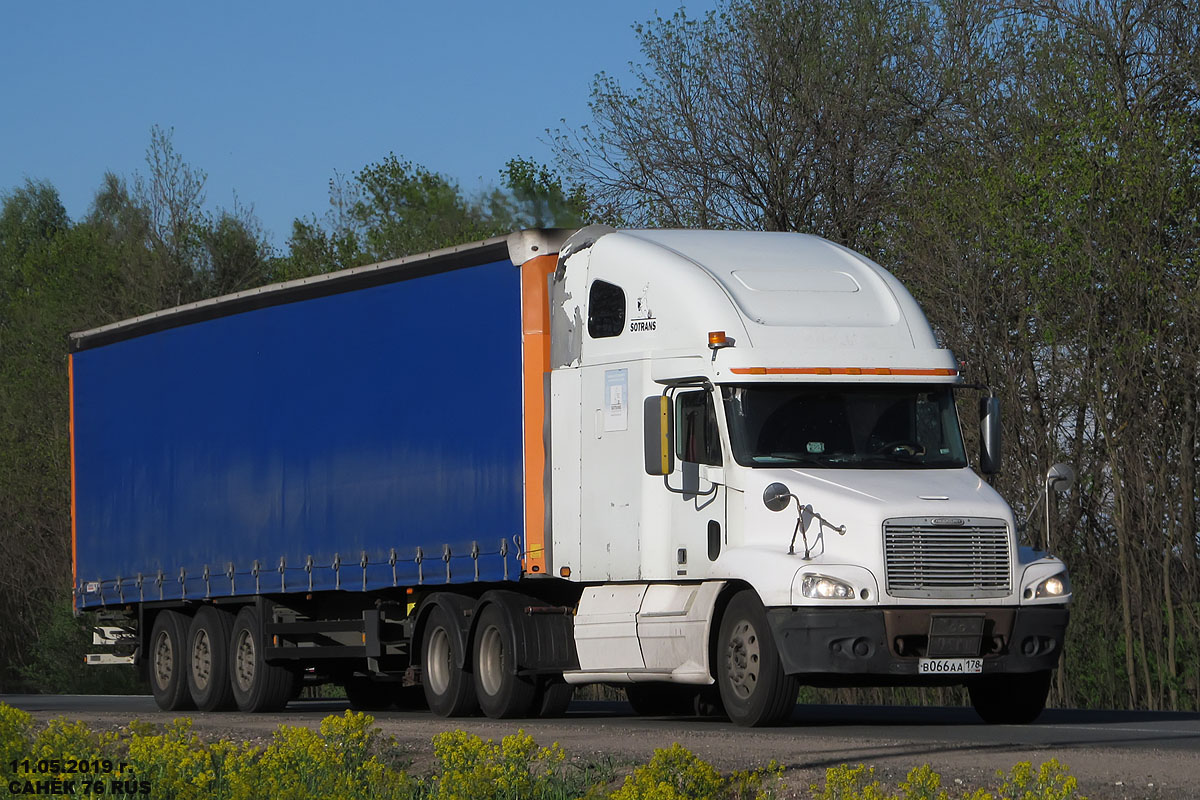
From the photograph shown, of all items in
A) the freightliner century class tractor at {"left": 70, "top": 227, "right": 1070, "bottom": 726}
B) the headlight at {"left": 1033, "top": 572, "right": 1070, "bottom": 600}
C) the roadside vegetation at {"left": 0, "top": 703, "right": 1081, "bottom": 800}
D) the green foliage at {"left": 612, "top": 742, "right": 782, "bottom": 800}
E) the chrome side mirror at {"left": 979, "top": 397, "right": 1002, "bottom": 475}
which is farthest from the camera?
the chrome side mirror at {"left": 979, "top": 397, "right": 1002, "bottom": 475}

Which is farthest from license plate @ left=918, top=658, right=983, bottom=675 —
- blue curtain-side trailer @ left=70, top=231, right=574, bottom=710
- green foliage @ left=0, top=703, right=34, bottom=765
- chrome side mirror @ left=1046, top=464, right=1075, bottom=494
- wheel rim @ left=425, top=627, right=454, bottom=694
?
green foliage @ left=0, top=703, right=34, bottom=765

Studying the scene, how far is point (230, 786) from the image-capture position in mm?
10031

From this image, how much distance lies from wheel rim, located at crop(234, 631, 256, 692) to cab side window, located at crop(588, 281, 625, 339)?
21.0ft

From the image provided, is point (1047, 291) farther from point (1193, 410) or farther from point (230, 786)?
point (230, 786)

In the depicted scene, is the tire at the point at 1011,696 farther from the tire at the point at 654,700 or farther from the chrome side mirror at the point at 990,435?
the tire at the point at 654,700

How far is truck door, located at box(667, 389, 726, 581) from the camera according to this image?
15.8 metres

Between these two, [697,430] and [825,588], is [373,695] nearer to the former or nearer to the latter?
[697,430]

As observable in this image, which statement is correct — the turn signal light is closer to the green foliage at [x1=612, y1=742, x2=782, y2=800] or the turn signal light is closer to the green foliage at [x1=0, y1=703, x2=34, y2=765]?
the green foliage at [x1=612, y1=742, x2=782, y2=800]

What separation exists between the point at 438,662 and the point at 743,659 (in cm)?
429

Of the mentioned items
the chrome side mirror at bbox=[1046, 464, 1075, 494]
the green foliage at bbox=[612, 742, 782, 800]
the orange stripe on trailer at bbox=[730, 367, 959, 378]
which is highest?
the orange stripe on trailer at bbox=[730, 367, 959, 378]

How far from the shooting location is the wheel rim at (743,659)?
15234 millimetres

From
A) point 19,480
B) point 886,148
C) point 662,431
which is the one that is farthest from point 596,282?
point 19,480

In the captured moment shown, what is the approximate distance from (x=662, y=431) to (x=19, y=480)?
3401cm

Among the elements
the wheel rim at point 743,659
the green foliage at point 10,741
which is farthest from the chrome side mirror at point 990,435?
the green foliage at point 10,741
